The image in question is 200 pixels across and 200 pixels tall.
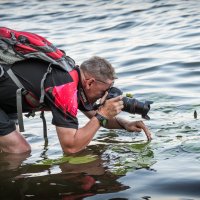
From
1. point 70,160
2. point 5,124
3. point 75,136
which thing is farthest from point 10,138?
point 75,136

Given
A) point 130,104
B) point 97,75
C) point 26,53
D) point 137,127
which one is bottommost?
point 137,127

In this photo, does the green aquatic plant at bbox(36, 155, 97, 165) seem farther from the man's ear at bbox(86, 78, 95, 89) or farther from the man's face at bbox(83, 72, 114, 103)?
the man's ear at bbox(86, 78, 95, 89)

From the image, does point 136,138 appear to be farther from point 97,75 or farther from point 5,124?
point 5,124

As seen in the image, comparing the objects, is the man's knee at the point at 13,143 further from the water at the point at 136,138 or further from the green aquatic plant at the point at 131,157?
the green aquatic plant at the point at 131,157

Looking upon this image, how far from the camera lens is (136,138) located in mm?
6840

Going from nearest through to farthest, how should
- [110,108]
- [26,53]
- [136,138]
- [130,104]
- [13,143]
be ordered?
1. [26,53]
2. [110,108]
3. [130,104]
4. [13,143]
5. [136,138]

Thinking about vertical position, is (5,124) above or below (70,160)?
above

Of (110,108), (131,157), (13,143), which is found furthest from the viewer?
(13,143)

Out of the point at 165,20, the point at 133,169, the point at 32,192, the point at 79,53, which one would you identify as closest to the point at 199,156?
the point at 133,169

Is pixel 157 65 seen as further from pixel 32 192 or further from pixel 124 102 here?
pixel 32 192

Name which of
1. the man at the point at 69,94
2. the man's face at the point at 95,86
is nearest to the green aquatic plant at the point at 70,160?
the man at the point at 69,94

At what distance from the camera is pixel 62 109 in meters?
5.50

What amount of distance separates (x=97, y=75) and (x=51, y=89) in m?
0.50

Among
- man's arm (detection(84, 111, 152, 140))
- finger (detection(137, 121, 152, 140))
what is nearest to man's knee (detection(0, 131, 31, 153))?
man's arm (detection(84, 111, 152, 140))
